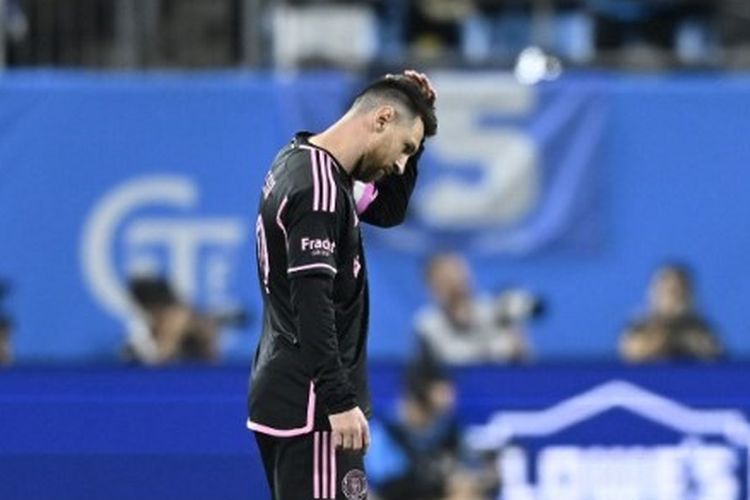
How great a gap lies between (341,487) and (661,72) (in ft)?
26.8

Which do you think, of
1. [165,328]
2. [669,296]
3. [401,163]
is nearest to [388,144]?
[401,163]

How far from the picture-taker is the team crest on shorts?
5824mm

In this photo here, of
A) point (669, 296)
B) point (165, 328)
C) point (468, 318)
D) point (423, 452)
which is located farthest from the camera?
point (669, 296)

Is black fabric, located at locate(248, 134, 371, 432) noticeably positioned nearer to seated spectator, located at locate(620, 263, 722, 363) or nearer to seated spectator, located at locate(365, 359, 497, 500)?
seated spectator, located at locate(365, 359, 497, 500)

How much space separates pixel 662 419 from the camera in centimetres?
877

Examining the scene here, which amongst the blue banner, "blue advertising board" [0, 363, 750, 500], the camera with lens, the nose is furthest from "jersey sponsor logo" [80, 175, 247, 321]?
the nose

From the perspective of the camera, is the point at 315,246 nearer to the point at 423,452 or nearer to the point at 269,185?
the point at 269,185

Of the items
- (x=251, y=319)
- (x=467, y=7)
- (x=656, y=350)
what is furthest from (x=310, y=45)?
(x=656, y=350)

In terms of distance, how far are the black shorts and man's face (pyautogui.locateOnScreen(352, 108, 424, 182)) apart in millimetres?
747

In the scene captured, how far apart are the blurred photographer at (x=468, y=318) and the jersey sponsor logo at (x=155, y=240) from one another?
4.21 feet

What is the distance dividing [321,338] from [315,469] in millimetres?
452

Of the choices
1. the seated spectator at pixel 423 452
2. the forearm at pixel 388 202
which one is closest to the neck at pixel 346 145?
the forearm at pixel 388 202

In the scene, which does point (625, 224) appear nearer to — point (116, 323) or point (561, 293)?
point (561, 293)

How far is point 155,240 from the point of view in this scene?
1278 cm
